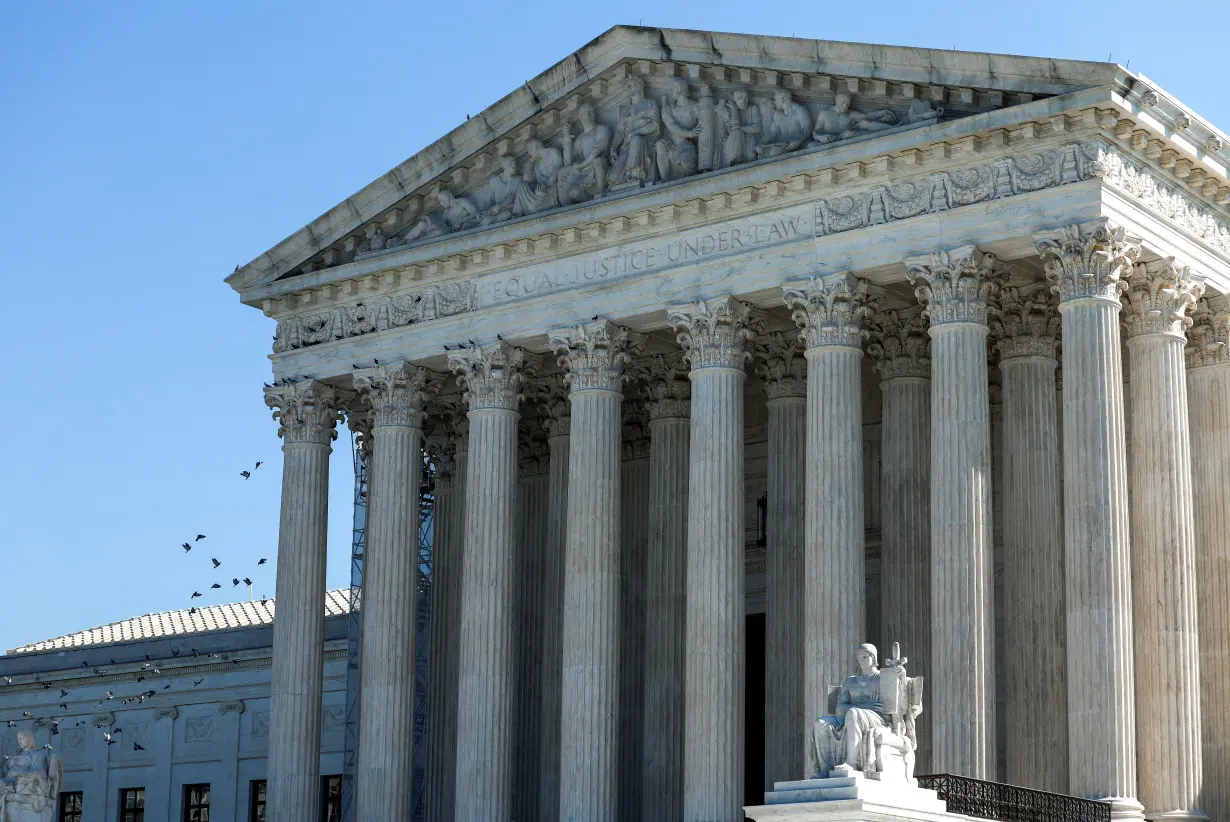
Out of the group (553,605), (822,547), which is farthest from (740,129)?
(553,605)

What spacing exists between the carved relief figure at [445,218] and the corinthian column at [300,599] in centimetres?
458

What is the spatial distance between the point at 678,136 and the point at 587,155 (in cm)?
267

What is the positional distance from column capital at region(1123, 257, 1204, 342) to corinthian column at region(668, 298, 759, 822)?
8.32 m

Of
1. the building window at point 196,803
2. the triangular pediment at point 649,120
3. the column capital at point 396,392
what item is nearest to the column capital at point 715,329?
the triangular pediment at point 649,120

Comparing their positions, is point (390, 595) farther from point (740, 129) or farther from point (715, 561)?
point (740, 129)

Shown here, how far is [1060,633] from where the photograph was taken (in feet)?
150

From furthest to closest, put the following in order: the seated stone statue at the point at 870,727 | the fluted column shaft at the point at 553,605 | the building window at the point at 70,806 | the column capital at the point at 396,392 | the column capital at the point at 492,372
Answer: the building window at the point at 70,806 → the fluted column shaft at the point at 553,605 → the column capital at the point at 396,392 → the column capital at the point at 492,372 → the seated stone statue at the point at 870,727

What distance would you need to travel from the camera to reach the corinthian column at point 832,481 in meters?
43.7

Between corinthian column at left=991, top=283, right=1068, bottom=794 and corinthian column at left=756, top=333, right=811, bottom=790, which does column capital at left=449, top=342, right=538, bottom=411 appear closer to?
corinthian column at left=756, top=333, right=811, bottom=790

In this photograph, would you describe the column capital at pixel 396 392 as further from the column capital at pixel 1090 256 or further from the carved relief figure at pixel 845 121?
the column capital at pixel 1090 256

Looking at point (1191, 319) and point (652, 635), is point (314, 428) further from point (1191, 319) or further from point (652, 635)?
point (1191, 319)

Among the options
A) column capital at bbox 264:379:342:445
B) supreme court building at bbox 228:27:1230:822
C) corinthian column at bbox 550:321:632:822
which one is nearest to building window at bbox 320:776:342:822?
supreme court building at bbox 228:27:1230:822

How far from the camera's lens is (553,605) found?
55344mm

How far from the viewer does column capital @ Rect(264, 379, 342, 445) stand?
2120 inches
